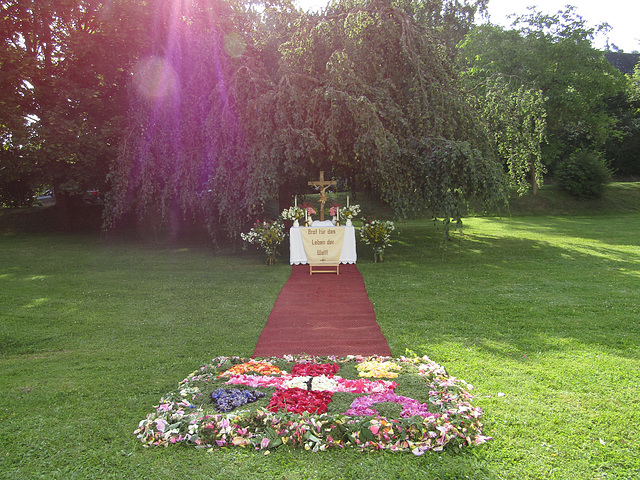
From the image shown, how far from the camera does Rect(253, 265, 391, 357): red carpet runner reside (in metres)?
5.63

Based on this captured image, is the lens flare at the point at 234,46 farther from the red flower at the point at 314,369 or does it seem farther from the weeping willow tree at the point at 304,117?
the red flower at the point at 314,369

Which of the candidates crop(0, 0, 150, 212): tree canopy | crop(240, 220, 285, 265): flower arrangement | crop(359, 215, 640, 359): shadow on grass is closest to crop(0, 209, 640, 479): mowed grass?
crop(359, 215, 640, 359): shadow on grass

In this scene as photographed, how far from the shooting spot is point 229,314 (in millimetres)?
7094

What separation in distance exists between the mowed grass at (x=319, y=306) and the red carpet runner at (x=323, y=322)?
238 millimetres

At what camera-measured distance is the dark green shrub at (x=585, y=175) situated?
23.9 metres

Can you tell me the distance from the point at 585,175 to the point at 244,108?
797 inches

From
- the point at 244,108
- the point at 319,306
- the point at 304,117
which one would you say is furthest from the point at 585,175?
the point at 319,306

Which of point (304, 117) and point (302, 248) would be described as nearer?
point (304, 117)

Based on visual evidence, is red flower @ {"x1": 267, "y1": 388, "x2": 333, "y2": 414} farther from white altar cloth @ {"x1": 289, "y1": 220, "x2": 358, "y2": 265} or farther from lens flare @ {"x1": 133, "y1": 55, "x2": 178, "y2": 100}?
lens flare @ {"x1": 133, "y1": 55, "x2": 178, "y2": 100}

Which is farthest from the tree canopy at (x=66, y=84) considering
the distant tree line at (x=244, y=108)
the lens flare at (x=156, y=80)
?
the lens flare at (x=156, y=80)

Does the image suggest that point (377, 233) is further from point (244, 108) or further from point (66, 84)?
point (66, 84)

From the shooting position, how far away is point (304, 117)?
1094cm

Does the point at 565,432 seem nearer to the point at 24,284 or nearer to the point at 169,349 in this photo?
the point at 169,349

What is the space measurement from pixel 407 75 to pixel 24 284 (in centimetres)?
962
